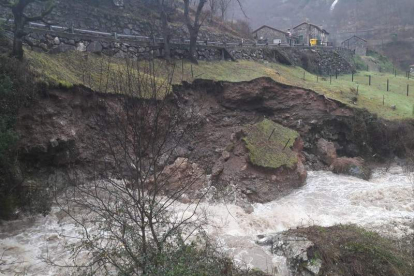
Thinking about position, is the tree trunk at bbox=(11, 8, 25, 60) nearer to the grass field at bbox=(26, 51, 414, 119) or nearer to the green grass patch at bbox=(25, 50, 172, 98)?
the green grass patch at bbox=(25, 50, 172, 98)

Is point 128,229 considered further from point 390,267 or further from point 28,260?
point 390,267

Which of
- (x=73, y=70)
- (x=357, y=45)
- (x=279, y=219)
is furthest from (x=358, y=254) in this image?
(x=357, y=45)

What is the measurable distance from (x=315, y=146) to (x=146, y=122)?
13.5 metres

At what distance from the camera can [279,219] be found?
481 inches

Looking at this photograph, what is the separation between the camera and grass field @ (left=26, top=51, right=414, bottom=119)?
13.7m

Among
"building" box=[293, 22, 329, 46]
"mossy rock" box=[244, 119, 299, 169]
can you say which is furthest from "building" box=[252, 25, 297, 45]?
"mossy rock" box=[244, 119, 299, 169]

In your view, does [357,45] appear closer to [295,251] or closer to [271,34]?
[271,34]

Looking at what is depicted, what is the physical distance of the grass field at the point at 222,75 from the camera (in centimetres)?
1373

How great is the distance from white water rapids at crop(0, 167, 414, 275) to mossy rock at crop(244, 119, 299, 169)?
143 centimetres

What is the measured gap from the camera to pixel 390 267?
8227 mm

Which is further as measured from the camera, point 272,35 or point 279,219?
point 272,35

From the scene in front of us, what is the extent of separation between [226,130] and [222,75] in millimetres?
4092

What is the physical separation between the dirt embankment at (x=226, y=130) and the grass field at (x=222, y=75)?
746mm

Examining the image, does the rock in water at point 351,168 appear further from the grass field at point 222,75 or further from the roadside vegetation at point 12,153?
the roadside vegetation at point 12,153
